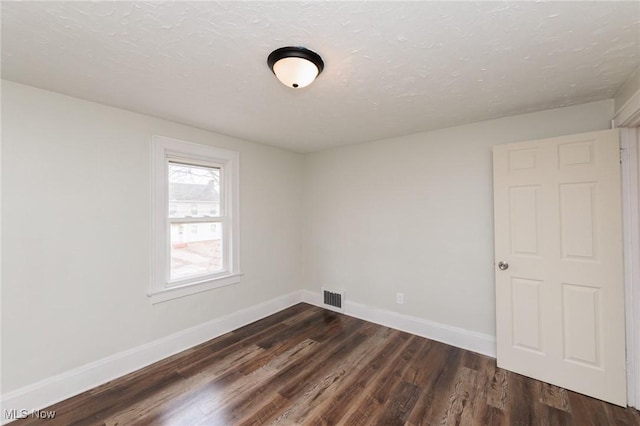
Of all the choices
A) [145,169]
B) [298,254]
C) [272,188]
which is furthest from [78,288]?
→ [298,254]

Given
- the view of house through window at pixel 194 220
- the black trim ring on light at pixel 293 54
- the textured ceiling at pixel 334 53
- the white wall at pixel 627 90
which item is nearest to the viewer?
the textured ceiling at pixel 334 53

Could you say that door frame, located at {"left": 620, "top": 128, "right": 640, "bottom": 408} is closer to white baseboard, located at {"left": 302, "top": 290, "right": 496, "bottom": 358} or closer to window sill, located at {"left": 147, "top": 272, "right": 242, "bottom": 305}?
white baseboard, located at {"left": 302, "top": 290, "right": 496, "bottom": 358}

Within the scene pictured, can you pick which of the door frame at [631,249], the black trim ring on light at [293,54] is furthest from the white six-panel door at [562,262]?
the black trim ring on light at [293,54]

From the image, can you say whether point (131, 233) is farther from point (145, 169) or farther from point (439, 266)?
point (439, 266)

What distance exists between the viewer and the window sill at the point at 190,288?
258 centimetres

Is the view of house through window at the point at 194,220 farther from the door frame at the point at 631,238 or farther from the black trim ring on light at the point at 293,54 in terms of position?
the door frame at the point at 631,238

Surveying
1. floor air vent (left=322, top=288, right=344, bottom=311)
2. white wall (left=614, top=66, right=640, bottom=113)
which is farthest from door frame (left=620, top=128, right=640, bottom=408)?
floor air vent (left=322, top=288, right=344, bottom=311)

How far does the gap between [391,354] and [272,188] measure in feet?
8.42

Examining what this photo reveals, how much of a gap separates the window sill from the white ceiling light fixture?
235cm

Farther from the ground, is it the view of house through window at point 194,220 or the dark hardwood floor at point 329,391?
the view of house through window at point 194,220

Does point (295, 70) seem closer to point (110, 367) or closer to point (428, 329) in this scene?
Result: point (110, 367)

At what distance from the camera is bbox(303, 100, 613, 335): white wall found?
2.66m

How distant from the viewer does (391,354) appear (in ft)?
8.77

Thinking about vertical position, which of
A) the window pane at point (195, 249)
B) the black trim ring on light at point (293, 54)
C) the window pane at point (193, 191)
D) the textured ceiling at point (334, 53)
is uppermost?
the textured ceiling at point (334, 53)
